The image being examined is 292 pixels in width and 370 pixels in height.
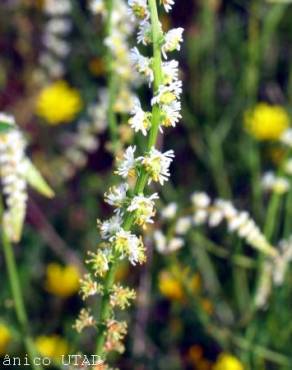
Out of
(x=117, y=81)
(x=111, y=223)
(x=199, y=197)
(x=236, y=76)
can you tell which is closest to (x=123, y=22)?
(x=117, y=81)

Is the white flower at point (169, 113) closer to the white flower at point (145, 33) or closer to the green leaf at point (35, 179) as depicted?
the white flower at point (145, 33)

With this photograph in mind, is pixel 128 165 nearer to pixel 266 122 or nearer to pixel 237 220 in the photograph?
pixel 237 220

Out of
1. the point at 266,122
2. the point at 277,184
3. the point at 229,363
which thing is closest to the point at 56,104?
the point at 266,122

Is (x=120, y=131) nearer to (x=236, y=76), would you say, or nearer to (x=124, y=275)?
(x=124, y=275)

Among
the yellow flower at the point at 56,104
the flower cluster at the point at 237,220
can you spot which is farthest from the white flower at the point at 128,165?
the yellow flower at the point at 56,104

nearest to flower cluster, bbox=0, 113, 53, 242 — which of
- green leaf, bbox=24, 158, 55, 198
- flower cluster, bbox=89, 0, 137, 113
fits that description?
green leaf, bbox=24, 158, 55, 198
